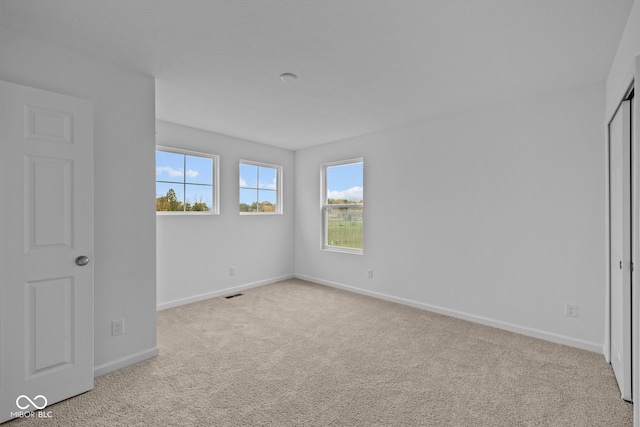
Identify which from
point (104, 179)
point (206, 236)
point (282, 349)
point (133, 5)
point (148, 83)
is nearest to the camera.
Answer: point (133, 5)

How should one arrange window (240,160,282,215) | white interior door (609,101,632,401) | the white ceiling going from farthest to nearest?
window (240,160,282,215), white interior door (609,101,632,401), the white ceiling

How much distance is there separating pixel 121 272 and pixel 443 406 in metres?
2.60

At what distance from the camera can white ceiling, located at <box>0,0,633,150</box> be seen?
178 cm

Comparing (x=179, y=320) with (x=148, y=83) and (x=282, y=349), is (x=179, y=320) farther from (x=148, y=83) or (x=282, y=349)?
(x=148, y=83)

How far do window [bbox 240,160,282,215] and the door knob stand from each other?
9.11 ft

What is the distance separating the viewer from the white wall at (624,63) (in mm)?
1678

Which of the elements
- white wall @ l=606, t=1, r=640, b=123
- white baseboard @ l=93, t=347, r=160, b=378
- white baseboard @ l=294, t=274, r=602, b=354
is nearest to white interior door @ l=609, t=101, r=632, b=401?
white wall @ l=606, t=1, r=640, b=123

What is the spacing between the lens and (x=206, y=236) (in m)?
4.41

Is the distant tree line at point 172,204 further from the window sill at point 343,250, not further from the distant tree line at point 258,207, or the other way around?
the window sill at point 343,250

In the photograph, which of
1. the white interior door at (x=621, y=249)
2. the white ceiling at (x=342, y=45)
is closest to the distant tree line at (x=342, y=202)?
the white ceiling at (x=342, y=45)

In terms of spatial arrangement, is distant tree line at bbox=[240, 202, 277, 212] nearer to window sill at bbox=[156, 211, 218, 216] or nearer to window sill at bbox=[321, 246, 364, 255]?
window sill at bbox=[156, 211, 218, 216]

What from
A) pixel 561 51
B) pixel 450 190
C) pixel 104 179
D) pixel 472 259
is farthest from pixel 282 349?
pixel 561 51

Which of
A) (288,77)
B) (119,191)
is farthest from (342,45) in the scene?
(119,191)

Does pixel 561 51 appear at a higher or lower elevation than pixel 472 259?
higher
